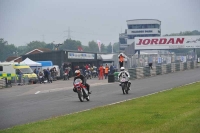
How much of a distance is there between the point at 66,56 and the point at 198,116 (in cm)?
4431

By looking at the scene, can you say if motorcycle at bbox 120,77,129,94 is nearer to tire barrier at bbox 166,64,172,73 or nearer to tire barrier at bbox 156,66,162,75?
tire barrier at bbox 156,66,162,75

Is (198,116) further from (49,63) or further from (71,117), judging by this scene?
(49,63)

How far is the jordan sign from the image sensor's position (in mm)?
76113

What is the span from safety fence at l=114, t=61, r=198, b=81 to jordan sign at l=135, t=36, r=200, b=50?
15.7m

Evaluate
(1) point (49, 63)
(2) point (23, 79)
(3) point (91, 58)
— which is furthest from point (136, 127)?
(3) point (91, 58)

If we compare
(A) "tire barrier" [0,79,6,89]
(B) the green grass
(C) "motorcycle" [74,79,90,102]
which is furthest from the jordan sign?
(B) the green grass

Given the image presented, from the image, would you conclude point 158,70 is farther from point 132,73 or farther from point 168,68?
Answer: point 132,73

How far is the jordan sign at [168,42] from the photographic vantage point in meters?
76.1

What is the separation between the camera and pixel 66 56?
183 feet

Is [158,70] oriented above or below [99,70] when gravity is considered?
below

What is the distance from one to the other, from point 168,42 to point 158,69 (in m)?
33.6

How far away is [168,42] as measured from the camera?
81125 millimetres

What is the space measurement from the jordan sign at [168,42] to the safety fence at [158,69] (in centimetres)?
1568

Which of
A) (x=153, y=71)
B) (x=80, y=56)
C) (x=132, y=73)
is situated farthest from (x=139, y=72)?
(x=80, y=56)
